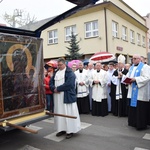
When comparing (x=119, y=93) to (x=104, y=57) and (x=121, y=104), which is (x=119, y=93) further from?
(x=104, y=57)

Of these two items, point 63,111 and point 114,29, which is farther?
point 114,29

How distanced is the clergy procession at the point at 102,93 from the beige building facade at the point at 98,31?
36.8 ft

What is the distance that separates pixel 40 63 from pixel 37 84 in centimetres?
47

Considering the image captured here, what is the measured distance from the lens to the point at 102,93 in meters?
7.31

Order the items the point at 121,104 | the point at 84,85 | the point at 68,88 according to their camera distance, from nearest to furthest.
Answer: the point at 68,88 < the point at 121,104 < the point at 84,85

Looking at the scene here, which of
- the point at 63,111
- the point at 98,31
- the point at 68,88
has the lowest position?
the point at 63,111

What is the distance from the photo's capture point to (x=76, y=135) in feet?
Result: 16.7

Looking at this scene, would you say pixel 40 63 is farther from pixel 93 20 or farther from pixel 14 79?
pixel 93 20

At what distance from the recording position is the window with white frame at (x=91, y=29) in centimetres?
1908

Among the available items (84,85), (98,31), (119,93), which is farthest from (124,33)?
(119,93)

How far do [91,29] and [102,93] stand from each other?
1290 centimetres

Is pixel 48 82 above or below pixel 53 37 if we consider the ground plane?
below

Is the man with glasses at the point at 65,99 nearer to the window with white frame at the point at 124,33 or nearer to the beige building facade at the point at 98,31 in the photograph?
the beige building facade at the point at 98,31

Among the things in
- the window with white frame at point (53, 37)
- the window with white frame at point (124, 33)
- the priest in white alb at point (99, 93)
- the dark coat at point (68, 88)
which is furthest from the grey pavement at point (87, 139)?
the window with white frame at point (124, 33)
